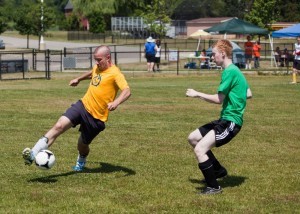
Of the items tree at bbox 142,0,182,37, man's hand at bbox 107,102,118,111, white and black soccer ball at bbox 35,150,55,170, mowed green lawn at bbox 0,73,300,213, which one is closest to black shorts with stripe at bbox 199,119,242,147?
mowed green lawn at bbox 0,73,300,213

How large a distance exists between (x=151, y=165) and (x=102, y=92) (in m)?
1.69

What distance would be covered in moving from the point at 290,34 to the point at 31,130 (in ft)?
77.3

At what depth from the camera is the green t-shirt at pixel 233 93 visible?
744 cm

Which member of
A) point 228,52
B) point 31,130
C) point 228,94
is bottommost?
point 31,130

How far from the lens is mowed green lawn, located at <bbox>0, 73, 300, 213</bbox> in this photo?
7070 mm

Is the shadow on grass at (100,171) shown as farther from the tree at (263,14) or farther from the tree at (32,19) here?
the tree at (32,19)

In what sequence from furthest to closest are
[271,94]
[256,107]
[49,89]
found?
[49,89], [271,94], [256,107]

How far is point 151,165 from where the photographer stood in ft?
31.2

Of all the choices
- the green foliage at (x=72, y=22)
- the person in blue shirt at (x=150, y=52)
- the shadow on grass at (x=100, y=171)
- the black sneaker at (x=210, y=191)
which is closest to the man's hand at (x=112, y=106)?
the shadow on grass at (x=100, y=171)

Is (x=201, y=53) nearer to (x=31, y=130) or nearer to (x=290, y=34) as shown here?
(x=290, y=34)

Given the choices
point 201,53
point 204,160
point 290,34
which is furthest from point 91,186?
point 201,53

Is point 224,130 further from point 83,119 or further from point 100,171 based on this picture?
point 100,171

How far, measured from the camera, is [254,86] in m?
25.1

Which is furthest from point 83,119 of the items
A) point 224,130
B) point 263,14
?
point 263,14
